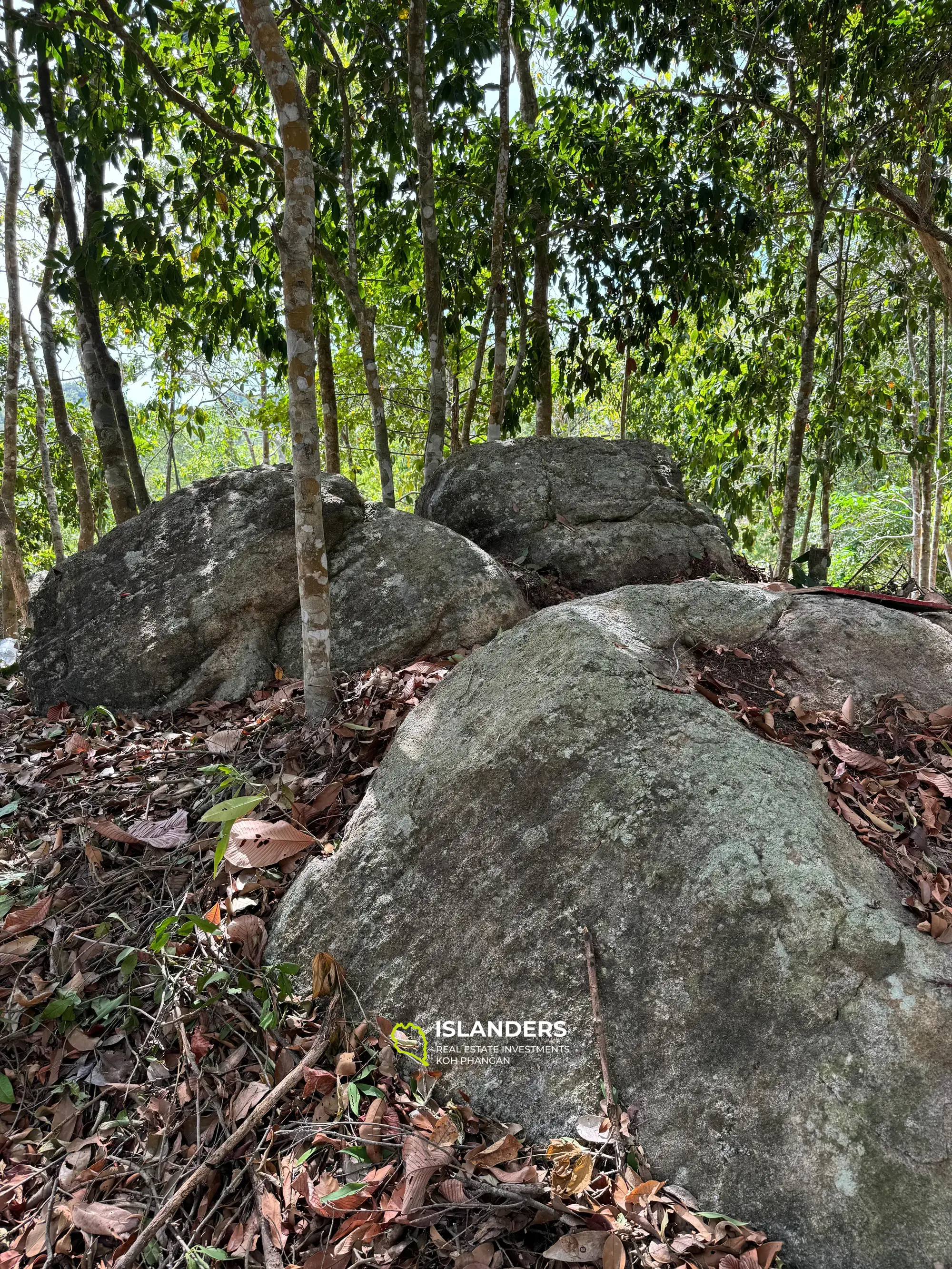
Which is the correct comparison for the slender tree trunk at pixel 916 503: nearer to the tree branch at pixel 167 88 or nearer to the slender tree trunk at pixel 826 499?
the slender tree trunk at pixel 826 499

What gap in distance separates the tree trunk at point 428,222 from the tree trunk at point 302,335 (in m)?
2.30

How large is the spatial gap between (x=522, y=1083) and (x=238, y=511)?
3227 mm

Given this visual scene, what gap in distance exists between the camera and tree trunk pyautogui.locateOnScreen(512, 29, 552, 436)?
7.11 metres

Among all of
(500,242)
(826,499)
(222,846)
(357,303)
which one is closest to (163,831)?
(222,846)

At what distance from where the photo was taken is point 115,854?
8.87ft

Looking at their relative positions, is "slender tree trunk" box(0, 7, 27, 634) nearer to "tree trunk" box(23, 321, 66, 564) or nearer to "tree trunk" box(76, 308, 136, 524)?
"tree trunk" box(23, 321, 66, 564)

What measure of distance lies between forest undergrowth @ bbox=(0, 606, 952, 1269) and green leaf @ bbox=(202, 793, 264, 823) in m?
0.01

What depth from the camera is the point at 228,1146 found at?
182cm

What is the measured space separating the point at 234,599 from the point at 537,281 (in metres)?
5.17

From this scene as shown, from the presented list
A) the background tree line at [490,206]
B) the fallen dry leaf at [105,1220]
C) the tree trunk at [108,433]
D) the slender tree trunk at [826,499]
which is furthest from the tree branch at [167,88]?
the slender tree trunk at [826,499]

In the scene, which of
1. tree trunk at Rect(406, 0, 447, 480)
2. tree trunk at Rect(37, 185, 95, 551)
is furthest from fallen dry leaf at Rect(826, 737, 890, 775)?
tree trunk at Rect(37, 185, 95, 551)

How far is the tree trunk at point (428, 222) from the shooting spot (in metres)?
4.91

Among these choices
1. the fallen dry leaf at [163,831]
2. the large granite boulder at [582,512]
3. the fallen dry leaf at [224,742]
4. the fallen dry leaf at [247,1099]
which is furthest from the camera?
the large granite boulder at [582,512]

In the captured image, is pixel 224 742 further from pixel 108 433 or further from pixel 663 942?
pixel 108 433
